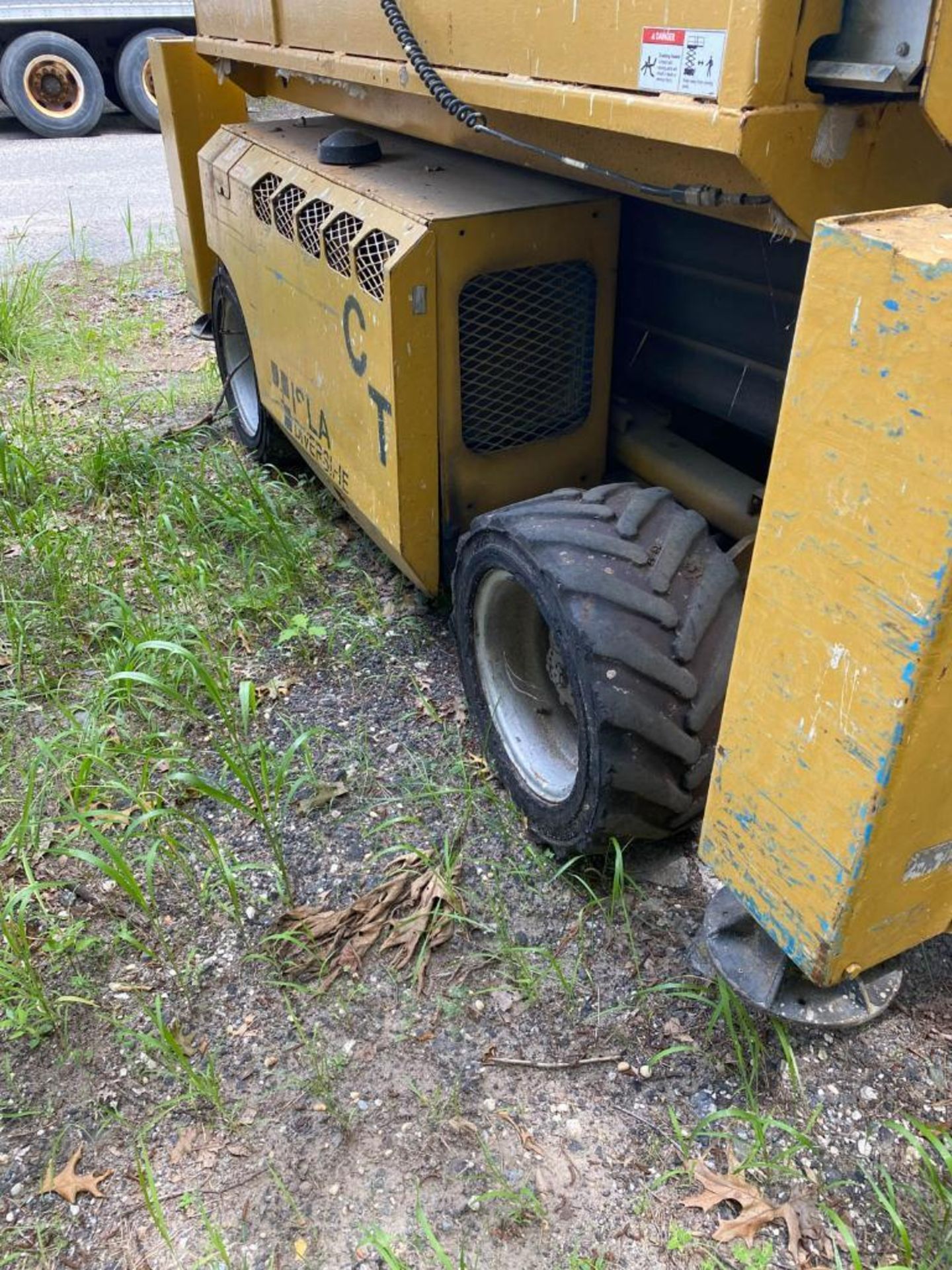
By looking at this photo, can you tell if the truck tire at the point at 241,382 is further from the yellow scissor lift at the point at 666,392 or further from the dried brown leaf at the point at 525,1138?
the dried brown leaf at the point at 525,1138

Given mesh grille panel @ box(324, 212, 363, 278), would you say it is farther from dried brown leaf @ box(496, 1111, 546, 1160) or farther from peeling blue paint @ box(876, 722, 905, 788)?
dried brown leaf @ box(496, 1111, 546, 1160)

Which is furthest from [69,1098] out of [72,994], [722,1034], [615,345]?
[615,345]

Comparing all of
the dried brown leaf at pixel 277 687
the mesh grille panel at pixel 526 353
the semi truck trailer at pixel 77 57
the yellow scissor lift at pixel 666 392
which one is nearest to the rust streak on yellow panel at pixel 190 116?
the yellow scissor lift at pixel 666 392

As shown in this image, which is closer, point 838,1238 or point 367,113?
point 838,1238

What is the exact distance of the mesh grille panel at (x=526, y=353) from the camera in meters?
2.40

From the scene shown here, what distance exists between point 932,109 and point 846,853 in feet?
3.12

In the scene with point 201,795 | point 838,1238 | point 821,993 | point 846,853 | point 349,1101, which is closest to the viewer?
point 846,853

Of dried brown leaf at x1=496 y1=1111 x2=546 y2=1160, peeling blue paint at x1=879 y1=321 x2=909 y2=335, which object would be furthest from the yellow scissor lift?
dried brown leaf at x1=496 y1=1111 x2=546 y2=1160

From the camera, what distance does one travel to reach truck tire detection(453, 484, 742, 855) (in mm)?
1934

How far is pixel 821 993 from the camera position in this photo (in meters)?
1.77

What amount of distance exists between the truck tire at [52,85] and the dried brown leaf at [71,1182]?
470 inches

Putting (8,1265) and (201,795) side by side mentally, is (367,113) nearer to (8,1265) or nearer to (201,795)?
(201,795)

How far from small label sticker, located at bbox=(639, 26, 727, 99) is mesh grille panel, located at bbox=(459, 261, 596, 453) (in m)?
0.90

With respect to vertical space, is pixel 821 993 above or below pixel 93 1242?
above
